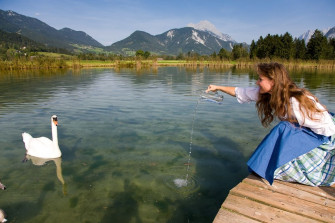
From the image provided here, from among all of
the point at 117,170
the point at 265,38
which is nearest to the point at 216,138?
the point at 117,170

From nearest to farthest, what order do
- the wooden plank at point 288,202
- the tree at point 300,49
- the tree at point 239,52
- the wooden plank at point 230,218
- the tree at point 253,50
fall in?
the wooden plank at point 230,218 < the wooden plank at point 288,202 < the tree at point 300,49 < the tree at point 253,50 < the tree at point 239,52

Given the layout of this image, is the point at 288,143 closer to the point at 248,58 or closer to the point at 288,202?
the point at 288,202

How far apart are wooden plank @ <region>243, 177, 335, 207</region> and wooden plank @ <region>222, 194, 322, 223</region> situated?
487mm

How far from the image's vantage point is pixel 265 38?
87.4 metres

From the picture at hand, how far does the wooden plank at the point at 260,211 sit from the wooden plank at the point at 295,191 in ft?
1.60

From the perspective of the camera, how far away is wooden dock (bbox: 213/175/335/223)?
3.03 m

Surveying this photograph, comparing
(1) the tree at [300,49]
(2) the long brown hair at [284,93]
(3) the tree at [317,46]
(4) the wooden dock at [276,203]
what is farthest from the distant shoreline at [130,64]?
(4) the wooden dock at [276,203]

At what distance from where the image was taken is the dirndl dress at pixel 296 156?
3551mm

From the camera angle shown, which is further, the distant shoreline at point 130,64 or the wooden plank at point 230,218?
the distant shoreline at point 130,64

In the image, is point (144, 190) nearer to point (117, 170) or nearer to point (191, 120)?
point (117, 170)

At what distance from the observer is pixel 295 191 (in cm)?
362

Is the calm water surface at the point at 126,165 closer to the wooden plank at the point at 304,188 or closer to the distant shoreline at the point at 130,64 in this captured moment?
the wooden plank at the point at 304,188

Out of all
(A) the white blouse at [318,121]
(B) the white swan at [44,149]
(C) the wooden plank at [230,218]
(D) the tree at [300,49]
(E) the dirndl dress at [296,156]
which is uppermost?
(D) the tree at [300,49]

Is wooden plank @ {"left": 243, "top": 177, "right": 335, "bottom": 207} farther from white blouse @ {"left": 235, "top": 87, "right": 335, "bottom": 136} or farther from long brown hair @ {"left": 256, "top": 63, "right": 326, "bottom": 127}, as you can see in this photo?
long brown hair @ {"left": 256, "top": 63, "right": 326, "bottom": 127}
